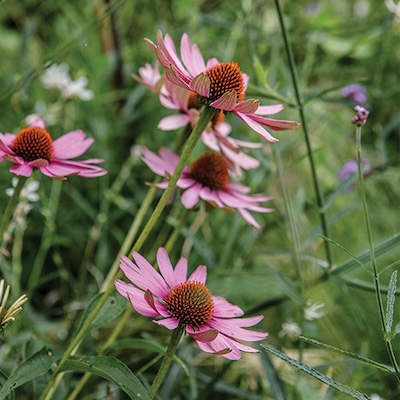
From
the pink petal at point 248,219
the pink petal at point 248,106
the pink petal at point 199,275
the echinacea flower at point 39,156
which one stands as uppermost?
the pink petal at point 248,219

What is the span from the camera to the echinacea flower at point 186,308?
419 mm

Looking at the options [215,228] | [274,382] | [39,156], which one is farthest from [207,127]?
[215,228]

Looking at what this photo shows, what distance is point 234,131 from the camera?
1.07 metres

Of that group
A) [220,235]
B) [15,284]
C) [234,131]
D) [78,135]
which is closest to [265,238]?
[220,235]

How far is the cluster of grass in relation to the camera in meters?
→ 0.74

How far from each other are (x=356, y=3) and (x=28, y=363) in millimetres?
1733

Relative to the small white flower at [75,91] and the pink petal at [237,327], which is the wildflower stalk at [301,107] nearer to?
the pink petal at [237,327]

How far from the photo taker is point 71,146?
0.55 meters

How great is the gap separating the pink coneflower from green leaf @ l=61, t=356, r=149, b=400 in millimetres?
180

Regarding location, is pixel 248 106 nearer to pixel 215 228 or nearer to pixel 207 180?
pixel 207 180

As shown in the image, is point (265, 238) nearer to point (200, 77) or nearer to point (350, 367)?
point (350, 367)

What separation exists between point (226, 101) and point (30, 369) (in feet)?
0.77

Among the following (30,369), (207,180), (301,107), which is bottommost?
(30,369)

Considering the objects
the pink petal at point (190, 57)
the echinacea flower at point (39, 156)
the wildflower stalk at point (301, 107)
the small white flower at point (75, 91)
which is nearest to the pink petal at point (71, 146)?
the echinacea flower at point (39, 156)
